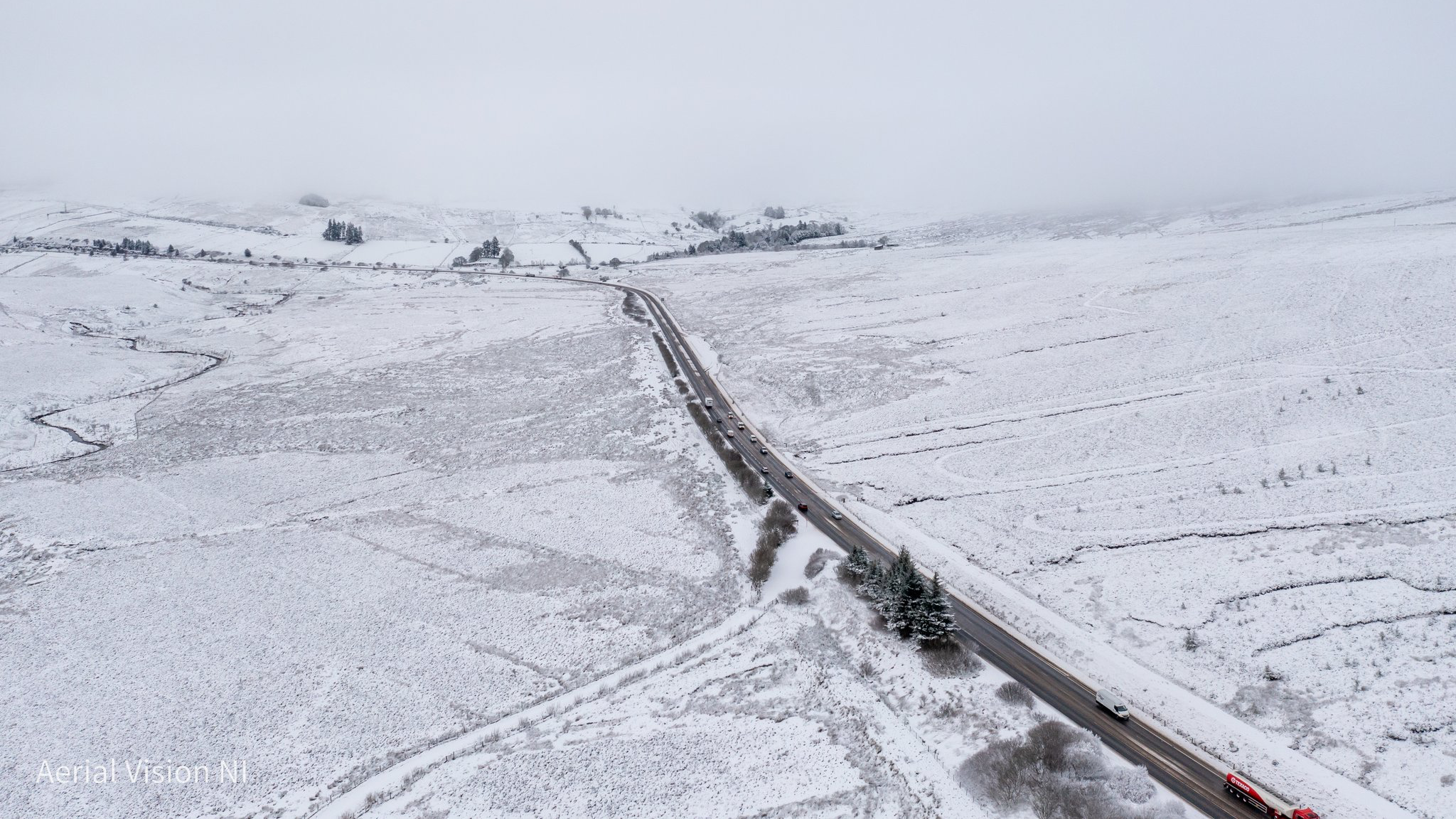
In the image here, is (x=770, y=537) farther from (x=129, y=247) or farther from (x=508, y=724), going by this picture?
(x=129, y=247)

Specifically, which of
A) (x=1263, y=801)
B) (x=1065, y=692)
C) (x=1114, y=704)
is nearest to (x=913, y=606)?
(x=1065, y=692)

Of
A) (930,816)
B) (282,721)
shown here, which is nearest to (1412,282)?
(930,816)

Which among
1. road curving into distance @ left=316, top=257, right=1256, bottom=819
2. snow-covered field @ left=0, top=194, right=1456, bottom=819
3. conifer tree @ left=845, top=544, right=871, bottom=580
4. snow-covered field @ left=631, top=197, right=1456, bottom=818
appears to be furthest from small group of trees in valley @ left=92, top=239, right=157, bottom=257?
conifer tree @ left=845, top=544, right=871, bottom=580

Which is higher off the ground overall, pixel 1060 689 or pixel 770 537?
pixel 770 537

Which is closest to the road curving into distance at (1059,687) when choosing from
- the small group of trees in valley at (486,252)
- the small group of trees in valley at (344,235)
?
the small group of trees in valley at (486,252)

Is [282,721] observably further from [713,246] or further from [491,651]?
[713,246]

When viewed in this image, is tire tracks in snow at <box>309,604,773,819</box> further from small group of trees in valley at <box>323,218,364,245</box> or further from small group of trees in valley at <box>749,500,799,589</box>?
small group of trees in valley at <box>323,218,364,245</box>
